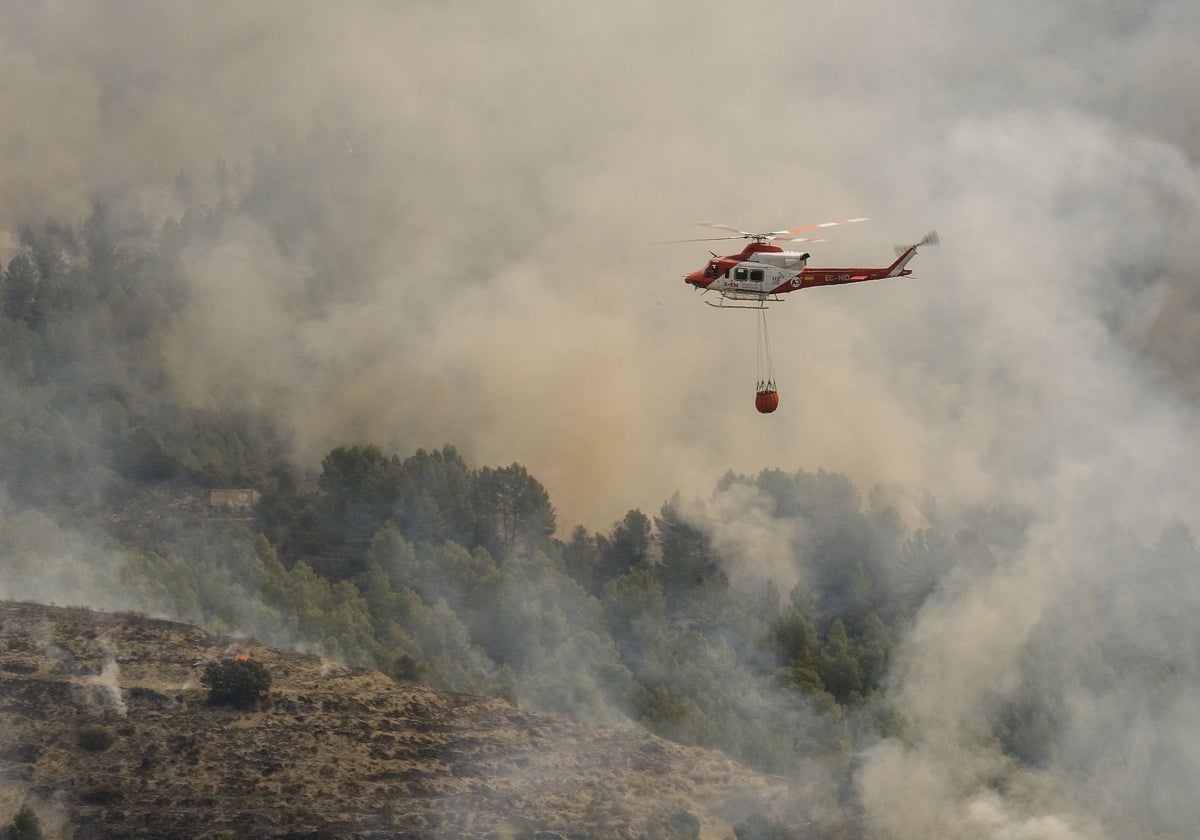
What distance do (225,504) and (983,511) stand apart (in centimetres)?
6242

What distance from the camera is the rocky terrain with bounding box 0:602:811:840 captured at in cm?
10919

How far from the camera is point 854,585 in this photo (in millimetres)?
174375

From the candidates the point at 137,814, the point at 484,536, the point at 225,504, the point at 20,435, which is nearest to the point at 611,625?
the point at 484,536

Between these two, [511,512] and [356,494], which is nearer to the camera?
[356,494]

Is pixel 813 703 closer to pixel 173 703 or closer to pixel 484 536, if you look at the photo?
pixel 484 536

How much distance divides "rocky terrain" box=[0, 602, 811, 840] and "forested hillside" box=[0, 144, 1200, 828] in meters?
11.8

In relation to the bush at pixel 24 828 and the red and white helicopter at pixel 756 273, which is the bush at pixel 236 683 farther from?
the red and white helicopter at pixel 756 273

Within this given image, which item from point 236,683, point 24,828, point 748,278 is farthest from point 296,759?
point 748,278

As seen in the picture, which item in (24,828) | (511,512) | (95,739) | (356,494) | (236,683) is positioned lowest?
(24,828)

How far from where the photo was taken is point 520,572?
165 m

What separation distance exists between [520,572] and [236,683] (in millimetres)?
50097

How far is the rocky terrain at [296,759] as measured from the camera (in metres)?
109

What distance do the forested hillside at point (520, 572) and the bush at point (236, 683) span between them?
18.4 metres

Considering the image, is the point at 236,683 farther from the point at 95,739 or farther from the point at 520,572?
the point at 520,572
